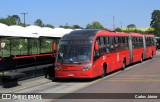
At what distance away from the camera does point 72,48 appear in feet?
64.8

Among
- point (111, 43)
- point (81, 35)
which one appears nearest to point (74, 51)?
point (81, 35)

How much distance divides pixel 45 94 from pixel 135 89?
353 cm

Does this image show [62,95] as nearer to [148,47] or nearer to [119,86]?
[119,86]

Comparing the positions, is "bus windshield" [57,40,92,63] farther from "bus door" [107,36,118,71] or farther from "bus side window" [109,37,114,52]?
"bus side window" [109,37,114,52]

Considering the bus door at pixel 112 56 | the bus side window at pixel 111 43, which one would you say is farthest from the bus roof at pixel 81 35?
the bus side window at pixel 111 43

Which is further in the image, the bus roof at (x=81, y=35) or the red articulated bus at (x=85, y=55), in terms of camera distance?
the bus roof at (x=81, y=35)

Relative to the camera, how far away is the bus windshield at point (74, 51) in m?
19.3

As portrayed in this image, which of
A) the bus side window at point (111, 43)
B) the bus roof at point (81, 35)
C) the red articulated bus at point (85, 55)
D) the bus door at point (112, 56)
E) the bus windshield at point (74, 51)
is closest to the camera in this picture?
the red articulated bus at point (85, 55)

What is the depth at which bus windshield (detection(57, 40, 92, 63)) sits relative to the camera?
19.3 metres

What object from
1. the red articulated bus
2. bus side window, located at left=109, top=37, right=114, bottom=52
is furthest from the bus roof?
bus side window, located at left=109, top=37, right=114, bottom=52

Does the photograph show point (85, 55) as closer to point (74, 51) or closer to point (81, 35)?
point (74, 51)

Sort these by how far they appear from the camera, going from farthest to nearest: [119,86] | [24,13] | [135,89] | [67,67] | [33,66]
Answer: [24,13], [33,66], [67,67], [119,86], [135,89]

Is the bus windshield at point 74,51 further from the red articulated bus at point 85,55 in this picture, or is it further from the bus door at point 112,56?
the bus door at point 112,56

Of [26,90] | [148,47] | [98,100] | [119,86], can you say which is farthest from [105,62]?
[148,47]
